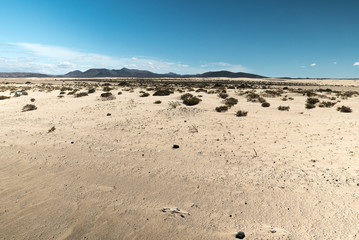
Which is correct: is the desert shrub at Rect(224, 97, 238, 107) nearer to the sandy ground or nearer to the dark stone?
the sandy ground

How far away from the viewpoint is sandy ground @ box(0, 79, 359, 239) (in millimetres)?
3996

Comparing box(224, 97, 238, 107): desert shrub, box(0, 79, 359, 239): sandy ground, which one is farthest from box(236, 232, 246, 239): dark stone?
box(224, 97, 238, 107): desert shrub

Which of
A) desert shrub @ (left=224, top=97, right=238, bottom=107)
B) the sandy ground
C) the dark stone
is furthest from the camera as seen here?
desert shrub @ (left=224, top=97, right=238, bottom=107)

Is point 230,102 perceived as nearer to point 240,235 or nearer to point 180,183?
point 180,183

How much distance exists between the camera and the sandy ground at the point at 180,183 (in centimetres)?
400

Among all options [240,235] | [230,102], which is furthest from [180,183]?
[230,102]

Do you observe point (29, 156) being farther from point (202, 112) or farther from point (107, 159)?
point (202, 112)

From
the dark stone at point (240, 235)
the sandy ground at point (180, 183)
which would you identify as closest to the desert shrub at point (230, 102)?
the sandy ground at point (180, 183)

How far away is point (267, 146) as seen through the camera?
8344 millimetres

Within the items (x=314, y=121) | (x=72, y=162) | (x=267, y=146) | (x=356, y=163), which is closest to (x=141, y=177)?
(x=72, y=162)

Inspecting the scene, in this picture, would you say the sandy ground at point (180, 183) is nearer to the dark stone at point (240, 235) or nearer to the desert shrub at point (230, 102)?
the dark stone at point (240, 235)

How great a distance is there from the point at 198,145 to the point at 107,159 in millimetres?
3611

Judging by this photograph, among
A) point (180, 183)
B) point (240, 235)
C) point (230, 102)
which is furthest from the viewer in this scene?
point (230, 102)

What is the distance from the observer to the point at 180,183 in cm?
562
